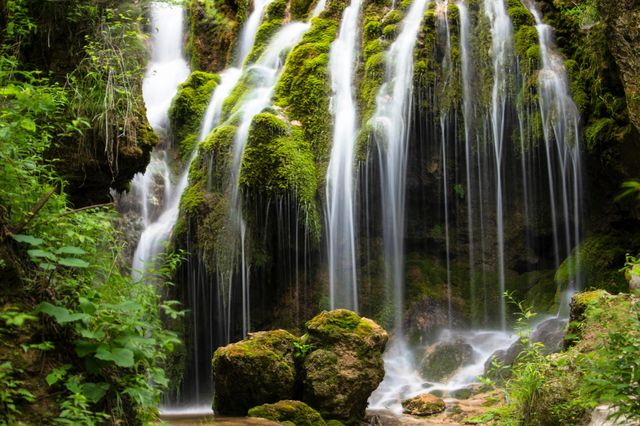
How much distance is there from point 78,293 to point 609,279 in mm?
9764

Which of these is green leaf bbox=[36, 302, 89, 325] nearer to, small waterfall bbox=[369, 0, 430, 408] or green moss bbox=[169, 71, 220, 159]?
small waterfall bbox=[369, 0, 430, 408]

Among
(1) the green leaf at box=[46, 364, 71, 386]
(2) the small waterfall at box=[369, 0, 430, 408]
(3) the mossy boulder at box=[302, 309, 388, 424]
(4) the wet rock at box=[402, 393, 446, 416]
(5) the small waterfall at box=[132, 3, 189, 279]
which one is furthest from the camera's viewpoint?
(5) the small waterfall at box=[132, 3, 189, 279]

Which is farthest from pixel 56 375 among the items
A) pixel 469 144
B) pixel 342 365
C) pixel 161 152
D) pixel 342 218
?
pixel 161 152

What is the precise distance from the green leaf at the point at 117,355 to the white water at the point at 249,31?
15.4 m

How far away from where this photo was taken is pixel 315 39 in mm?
15047

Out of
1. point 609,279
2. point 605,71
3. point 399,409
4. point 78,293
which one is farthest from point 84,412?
point 605,71

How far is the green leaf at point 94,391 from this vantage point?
9.48 feet

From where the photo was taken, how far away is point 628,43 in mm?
9062

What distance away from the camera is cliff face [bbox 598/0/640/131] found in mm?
8883

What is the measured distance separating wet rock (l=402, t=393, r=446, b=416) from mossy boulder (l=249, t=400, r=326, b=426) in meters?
2.28

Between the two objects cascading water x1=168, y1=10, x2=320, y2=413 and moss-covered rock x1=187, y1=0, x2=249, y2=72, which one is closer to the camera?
cascading water x1=168, y1=10, x2=320, y2=413

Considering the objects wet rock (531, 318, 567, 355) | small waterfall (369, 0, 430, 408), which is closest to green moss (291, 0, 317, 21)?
small waterfall (369, 0, 430, 408)

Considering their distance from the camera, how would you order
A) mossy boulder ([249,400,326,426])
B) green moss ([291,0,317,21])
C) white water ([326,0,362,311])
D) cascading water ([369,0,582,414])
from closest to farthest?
1. mossy boulder ([249,400,326,426])
2. cascading water ([369,0,582,414])
3. white water ([326,0,362,311])
4. green moss ([291,0,317,21])

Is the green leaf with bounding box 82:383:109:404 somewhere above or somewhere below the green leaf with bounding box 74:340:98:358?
below
